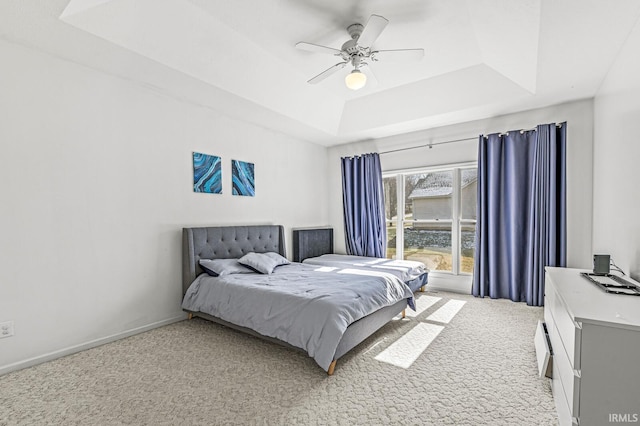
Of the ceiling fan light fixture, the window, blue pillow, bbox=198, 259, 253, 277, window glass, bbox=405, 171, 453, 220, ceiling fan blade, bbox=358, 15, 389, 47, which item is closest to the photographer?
ceiling fan blade, bbox=358, 15, 389, 47

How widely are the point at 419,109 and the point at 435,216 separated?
1702 millimetres

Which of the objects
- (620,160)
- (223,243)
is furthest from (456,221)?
(223,243)

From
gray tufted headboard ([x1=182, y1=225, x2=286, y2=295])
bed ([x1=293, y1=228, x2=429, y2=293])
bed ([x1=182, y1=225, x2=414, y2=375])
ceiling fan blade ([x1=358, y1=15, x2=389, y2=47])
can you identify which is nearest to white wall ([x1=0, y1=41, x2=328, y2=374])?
gray tufted headboard ([x1=182, y1=225, x2=286, y2=295])

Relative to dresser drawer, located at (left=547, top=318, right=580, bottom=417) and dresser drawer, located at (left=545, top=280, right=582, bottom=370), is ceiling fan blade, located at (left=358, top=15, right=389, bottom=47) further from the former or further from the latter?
dresser drawer, located at (left=547, top=318, right=580, bottom=417)

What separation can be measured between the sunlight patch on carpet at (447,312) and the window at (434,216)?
75cm

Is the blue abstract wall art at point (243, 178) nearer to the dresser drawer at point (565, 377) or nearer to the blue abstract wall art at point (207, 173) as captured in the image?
the blue abstract wall art at point (207, 173)

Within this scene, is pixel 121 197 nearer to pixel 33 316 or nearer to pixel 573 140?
pixel 33 316

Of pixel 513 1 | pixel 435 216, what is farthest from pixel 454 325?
pixel 513 1

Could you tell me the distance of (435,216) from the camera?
4781mm

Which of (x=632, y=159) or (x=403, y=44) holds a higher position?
(x=403, y=44)

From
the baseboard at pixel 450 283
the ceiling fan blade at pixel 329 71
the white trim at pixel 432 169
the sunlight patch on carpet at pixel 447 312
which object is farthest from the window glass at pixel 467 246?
the ceiling fan blade at pixel 329 71

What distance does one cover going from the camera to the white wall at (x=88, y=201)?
2359 mm

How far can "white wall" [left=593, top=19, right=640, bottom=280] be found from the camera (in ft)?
7.05

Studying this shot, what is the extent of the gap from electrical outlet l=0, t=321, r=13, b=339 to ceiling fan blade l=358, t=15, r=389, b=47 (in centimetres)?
348
